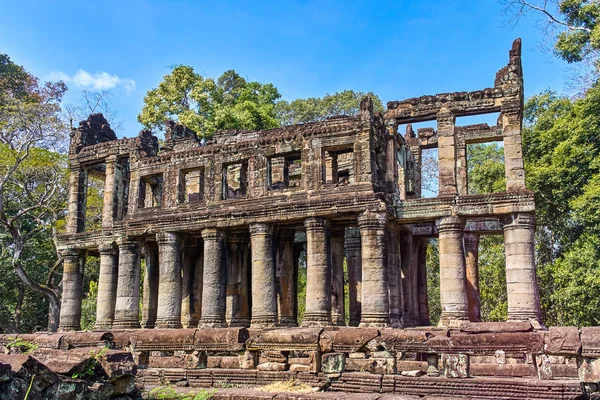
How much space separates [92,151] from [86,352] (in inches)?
674

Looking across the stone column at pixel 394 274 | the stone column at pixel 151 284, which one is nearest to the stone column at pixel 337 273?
the stone column at pixel 394 274

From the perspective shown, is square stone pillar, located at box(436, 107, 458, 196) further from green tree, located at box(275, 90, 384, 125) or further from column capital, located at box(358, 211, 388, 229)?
green tree, located at box(275, 90, 384, 125)

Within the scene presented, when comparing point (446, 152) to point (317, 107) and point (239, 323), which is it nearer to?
point (239, 323)

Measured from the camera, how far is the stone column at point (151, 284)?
21.3 metres

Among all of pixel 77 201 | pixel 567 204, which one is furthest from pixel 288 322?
pixel 567 204

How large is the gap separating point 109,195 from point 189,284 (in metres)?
4.96

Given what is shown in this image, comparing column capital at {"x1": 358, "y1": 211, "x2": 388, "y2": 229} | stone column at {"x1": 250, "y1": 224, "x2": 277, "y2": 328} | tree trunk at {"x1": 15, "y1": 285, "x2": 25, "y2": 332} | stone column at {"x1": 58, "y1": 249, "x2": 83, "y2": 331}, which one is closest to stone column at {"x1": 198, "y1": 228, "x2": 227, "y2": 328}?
stone column at {"x1": 250, "y1": 224, "x2": 277, "y2": 328}

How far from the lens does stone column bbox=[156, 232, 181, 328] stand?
1864 centimetres

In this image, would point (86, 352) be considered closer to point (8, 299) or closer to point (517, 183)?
point (517, 183)

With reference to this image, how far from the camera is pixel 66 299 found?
22.5m

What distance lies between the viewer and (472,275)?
20266 mm

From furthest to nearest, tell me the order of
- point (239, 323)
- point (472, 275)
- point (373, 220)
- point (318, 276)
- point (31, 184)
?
point (31, 184) < point (472, 275) < point (239, 323) < point (318, 276) < point (373, 220)

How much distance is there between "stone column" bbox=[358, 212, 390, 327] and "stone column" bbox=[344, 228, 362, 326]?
3.35 m

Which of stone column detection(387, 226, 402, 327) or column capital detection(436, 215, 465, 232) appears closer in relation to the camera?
column capital detection(436, 215, 465, 232)
